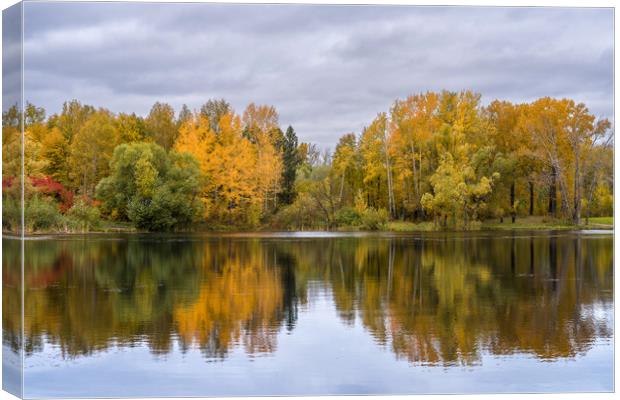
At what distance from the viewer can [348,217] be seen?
19.8 meters

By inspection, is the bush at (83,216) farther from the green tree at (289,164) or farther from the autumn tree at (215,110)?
the green tree at (289,164)

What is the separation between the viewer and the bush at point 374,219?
62.9ft

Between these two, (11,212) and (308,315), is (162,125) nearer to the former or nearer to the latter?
(308,315)

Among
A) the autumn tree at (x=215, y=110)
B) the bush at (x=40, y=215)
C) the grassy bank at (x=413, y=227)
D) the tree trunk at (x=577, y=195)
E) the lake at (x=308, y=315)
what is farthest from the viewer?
the grassy bank at (x=413, y=227)

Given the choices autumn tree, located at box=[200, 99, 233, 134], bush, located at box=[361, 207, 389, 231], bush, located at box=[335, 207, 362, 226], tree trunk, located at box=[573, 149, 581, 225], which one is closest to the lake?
bush, located at box=[361, 207, 389, 231]

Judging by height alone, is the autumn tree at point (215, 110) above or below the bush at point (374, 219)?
above

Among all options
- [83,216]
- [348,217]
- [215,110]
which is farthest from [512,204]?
[83,216]

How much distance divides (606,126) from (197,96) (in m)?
7.59

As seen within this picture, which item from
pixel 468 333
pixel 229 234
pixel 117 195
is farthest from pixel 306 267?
pixel 468 333

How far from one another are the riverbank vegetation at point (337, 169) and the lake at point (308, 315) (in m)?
0.73

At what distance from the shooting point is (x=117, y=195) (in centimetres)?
1748

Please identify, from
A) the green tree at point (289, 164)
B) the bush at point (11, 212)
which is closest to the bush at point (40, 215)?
the bush at point (11, 212)

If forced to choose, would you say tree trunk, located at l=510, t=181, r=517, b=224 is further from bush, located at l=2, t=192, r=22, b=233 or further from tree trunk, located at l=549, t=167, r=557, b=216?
bush, located at l=2, t=192, r=22, b=233

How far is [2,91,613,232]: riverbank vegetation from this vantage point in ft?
53.7
